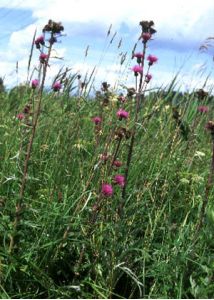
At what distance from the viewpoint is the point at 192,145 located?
183 inches

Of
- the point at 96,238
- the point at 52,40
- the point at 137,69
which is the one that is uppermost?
the point at 52,40

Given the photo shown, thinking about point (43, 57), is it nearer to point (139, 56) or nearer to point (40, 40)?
point (40, 40)

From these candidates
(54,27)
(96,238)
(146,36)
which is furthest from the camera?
(146,36)

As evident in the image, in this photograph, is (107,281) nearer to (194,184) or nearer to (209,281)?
(209,281)

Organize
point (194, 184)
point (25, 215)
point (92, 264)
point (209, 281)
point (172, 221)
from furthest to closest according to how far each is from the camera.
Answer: point (194, 184)
point (172, 221)
point (25, 215)
point (92, 264)
point (209, 281)

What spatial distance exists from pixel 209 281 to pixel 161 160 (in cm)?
153

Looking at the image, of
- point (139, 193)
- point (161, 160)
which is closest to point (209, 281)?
point (139, 193)

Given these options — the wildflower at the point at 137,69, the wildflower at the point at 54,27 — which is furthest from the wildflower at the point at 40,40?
the wildflower at the point at 137,69

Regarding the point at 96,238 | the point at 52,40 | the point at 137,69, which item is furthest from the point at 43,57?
the point at 96,238

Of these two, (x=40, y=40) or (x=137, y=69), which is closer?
(x=40, y=40)

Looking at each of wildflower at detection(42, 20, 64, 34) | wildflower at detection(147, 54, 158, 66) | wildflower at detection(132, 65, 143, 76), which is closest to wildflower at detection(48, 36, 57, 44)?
wildflower at detection(42, 20, 64, 34)

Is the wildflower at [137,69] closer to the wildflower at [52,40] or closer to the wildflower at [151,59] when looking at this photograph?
the wildflower at [151,59]

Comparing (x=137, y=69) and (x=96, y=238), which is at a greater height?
(x=137, y=69)

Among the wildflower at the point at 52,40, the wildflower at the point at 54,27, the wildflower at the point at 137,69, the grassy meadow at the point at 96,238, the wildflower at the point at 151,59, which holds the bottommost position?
the grassy meadow at the point at 96,238
